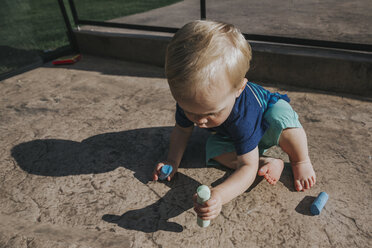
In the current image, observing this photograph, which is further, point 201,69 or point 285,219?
point 285,219

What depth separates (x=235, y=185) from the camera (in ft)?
4.36

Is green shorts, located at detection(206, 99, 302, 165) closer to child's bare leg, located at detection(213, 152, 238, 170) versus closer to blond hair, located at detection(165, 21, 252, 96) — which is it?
child's bare leg, located at detection(213, 152, 238, 170)

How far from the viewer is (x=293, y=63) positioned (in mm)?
2359

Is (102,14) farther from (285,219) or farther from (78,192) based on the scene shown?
(285,219)

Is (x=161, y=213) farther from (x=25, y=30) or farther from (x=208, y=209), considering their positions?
(x=25, y=30)

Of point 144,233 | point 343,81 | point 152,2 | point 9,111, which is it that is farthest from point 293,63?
point 152,2

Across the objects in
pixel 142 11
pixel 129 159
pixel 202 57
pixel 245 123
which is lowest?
pixel 142 11

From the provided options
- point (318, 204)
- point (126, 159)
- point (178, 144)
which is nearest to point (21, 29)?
point (126, 159)

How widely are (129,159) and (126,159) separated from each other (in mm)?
18

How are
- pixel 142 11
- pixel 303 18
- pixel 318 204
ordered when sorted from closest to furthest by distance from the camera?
pixel 318 204
pixel 303 18
pixel 142 11

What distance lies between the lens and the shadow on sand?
1389mm

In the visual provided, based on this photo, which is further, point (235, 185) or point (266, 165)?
point (266, 165)

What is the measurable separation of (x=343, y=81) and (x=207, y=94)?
162cm

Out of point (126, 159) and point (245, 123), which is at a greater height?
point (245, 123)
